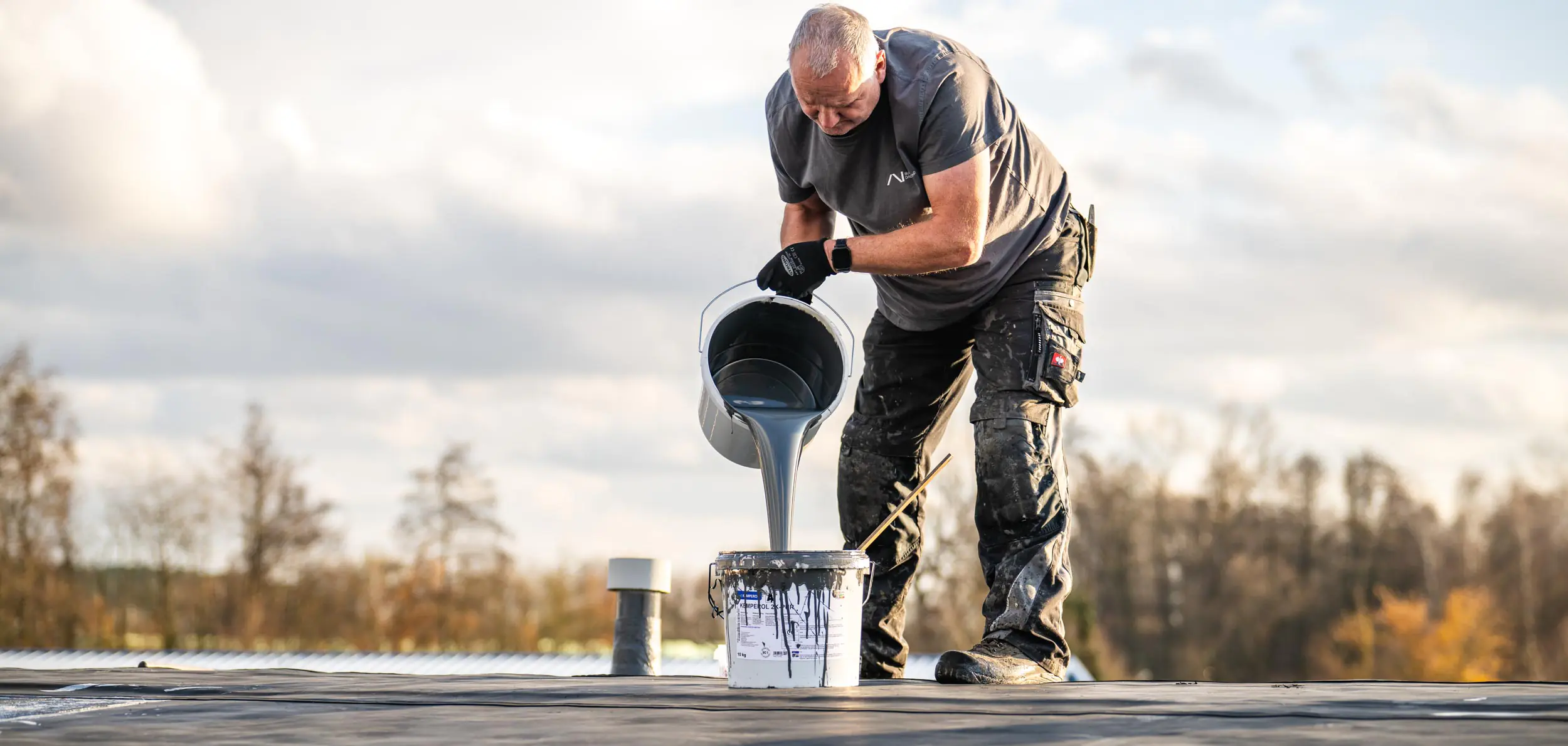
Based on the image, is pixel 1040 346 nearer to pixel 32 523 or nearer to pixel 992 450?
pixel 992 450

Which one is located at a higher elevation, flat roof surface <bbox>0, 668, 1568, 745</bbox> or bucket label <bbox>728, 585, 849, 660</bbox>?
bucket label <bbox>728, 585, 849, 660</bbox>

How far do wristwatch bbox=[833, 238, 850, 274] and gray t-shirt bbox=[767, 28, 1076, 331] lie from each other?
0.20 m

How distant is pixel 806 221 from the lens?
4.08m

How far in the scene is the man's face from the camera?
10.7ft

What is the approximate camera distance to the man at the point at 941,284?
3.38m

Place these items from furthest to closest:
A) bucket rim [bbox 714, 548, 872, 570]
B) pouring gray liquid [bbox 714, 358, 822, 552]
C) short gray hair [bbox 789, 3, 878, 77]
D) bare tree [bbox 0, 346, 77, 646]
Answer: bare tree [bbox 0, 346, 77, 646] < pouring gray liquid [bbox 714, 358, 822, 552] < short gray hair [bbox 789, 3, 878, 77] < bucket rim [bbox 714, 548, 872, 570]

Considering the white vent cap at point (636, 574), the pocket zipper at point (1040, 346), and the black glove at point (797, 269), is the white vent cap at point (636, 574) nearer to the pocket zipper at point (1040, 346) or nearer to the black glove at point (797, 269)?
the black glove at point (797, 269)

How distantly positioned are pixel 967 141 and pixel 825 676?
129 cm

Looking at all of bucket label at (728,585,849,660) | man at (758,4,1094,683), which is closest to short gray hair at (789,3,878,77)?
man at (758,4,1094,683)

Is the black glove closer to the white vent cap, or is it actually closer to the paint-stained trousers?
the paint-stained trousers

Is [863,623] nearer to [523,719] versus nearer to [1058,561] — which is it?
[1058,561]

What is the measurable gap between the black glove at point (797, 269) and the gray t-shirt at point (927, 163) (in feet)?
0.77

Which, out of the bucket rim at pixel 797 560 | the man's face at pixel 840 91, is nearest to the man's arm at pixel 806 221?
the man's face at pixel 840 91

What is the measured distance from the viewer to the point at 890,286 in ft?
12.9
